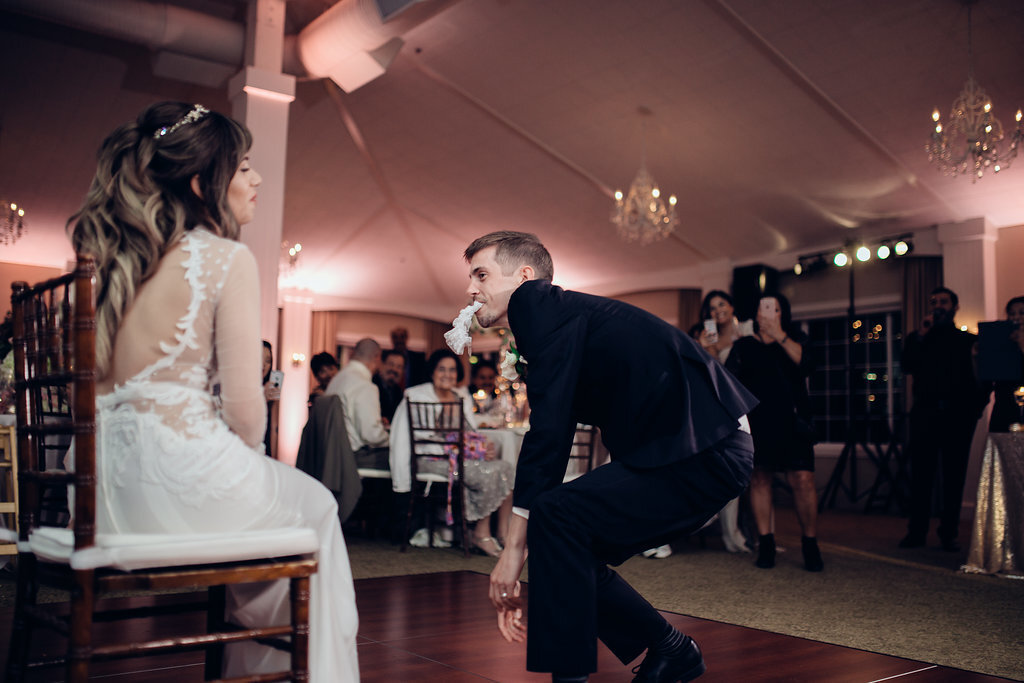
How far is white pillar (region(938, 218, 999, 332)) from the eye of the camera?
26.4 feet

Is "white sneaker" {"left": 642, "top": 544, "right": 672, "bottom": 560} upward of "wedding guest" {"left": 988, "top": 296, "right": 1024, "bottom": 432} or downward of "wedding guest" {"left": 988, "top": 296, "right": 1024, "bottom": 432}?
downward

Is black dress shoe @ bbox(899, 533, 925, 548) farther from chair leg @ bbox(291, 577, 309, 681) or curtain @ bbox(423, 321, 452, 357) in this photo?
curtain @ bbox(423, 321, 452, 357)

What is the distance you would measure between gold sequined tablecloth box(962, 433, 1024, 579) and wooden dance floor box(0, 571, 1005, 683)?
7.36 feet

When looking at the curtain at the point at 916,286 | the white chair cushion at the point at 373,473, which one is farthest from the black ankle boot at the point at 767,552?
the curtain at the point at 916,286

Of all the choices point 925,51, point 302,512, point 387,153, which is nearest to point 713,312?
point 925,51

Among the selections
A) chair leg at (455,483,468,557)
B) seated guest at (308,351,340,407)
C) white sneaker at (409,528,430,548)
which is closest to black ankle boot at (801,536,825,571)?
chair leg at (455,483,468,557)

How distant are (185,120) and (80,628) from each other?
86 centimetres

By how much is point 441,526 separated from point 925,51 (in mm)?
4910

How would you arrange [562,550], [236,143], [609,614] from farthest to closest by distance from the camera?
[609,614] < [562,550] < [236,143]

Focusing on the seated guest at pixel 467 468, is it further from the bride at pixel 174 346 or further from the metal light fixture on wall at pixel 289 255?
the metal light fixture on wall at pixel 289 255

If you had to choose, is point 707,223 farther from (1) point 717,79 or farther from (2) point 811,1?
(2) point 811,1

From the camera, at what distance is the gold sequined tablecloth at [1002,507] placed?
441 centimetres

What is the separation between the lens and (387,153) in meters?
9.91

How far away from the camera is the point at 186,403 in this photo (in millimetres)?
1431
